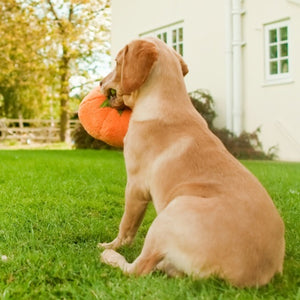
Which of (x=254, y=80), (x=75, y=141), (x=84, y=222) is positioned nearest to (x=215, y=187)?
(x=84, y=222)

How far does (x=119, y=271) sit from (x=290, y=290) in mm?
1030

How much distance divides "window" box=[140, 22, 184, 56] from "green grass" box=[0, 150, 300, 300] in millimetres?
9202

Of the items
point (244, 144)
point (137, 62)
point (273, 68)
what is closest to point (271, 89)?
point (273, 68)

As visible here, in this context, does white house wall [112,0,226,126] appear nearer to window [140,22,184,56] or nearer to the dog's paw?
window [140,22,184,56]

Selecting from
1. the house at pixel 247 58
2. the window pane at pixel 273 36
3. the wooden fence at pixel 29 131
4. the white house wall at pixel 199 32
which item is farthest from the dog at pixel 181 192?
the wooden fence at pixel 29 131

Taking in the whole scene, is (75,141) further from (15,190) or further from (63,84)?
(15,190)

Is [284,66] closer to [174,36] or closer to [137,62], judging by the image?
[174,36]

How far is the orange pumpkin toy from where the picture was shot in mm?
4441

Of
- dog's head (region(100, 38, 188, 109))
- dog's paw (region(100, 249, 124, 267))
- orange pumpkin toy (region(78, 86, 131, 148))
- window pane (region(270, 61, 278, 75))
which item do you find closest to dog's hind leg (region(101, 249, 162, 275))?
dog's paw (region(100, 249, 124, 267))

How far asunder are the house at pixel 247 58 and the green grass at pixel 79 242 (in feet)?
17.2

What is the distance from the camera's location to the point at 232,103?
14.4 metres

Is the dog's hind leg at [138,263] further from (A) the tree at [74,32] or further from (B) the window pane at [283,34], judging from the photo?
(A) the tree at [74,32]

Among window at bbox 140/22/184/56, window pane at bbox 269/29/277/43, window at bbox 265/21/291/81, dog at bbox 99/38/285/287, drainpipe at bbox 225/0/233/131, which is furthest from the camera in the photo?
window at bbox 140/22/184/56

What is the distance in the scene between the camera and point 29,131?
105 feet
